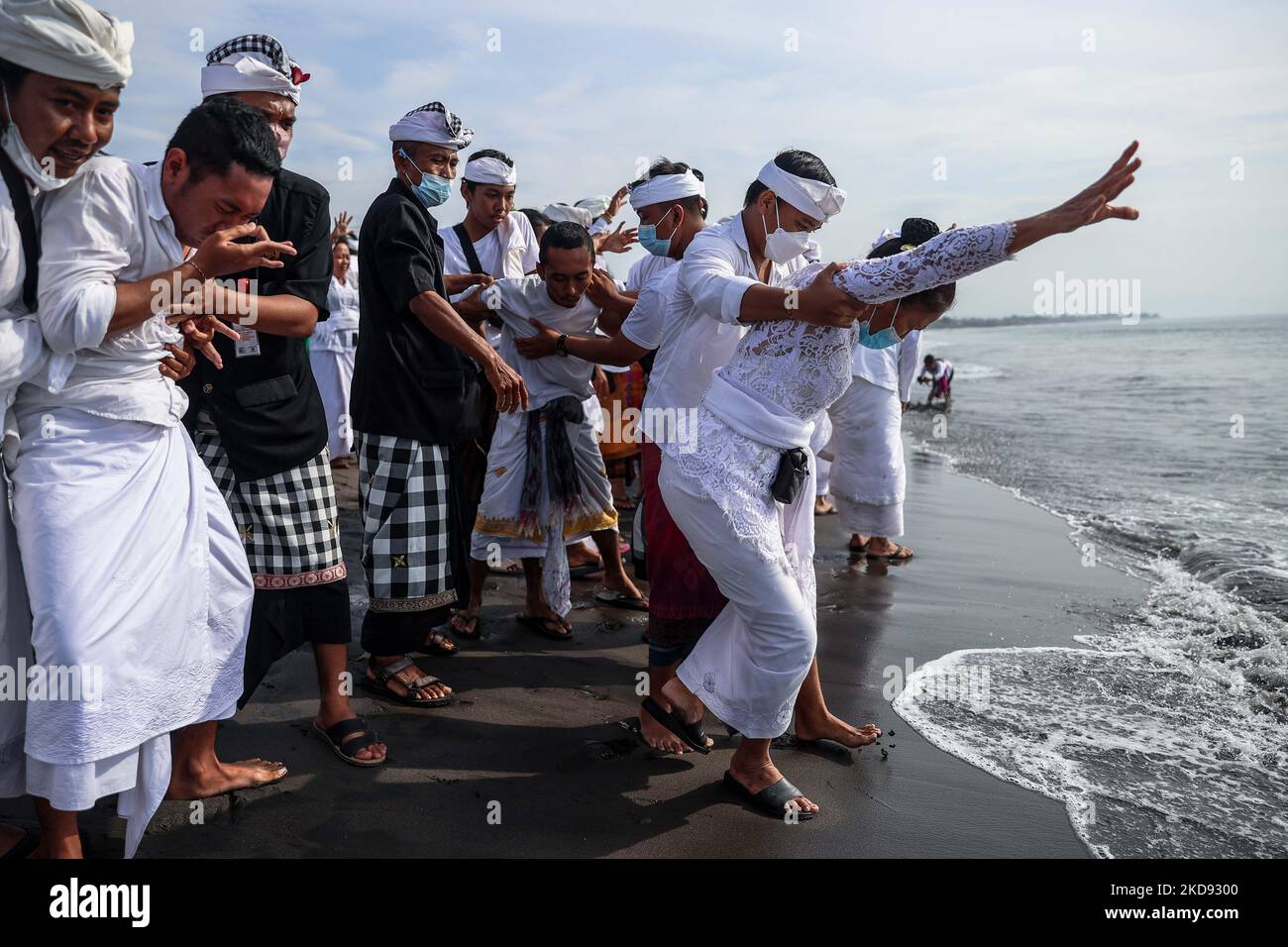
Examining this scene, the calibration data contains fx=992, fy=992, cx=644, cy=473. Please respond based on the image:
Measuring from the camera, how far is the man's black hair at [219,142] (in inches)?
93.7

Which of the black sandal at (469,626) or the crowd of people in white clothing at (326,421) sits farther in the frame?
the black sandal at (469,626)

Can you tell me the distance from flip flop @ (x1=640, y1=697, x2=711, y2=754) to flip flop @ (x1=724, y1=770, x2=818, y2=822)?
0.28 meters

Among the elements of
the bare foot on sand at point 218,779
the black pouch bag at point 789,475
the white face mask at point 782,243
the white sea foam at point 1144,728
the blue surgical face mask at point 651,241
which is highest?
the blue surgical face mask at point 651,241

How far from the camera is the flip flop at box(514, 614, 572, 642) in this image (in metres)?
4.51

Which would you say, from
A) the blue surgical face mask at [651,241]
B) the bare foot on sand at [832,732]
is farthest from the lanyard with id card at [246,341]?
the blue surgical face mask at [651,241]

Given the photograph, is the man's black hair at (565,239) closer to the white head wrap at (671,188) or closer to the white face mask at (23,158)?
the white head wrap at (671,188)

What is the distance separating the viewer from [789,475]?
2949 mm

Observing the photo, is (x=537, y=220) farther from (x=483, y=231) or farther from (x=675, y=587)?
(x=675, y=587)

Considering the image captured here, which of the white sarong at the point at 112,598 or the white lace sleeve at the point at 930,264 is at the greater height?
the white lace sleeve at the point at 930,264

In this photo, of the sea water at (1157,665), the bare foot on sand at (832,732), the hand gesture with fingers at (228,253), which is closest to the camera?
the hand gesture with fingers at (228,253)

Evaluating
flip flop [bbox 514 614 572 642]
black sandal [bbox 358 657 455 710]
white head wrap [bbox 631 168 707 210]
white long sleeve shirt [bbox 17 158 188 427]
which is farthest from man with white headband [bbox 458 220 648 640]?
white long sleeve shirt [bbox 17 158 188 427]

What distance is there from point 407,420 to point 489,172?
1701mm

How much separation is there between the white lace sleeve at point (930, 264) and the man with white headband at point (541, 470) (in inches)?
80.0

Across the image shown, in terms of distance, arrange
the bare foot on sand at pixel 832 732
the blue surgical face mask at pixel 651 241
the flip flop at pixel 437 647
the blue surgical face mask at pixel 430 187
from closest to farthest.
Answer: the bare foot on sand at pixel 832 732 < the blue surgical face mask at pixel 430 187 < the flip flop at pixel 437 647 < the blue surgical face mask at pixel 651 241
